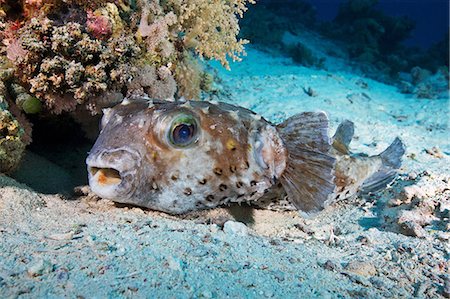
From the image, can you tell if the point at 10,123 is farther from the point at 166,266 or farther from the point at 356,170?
the point at 356,170

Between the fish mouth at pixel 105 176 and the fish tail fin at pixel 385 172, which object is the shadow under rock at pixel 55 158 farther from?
the fish tail fin at pixel 385 172

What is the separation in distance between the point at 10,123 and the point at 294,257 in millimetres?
2415

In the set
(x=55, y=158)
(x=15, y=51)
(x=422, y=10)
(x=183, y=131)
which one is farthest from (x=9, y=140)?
(x=422, y=10)

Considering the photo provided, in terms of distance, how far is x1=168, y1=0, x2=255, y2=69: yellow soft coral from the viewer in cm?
448

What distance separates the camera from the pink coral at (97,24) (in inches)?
136

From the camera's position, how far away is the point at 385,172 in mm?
4266

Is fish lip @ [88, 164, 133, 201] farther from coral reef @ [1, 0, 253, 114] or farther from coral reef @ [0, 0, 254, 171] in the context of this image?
coral reef @ [1, 0, 253, 114]

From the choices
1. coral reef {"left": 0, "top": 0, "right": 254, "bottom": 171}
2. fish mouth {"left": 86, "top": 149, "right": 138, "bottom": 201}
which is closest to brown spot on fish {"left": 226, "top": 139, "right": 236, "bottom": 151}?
fish mouth {"left": 86, "top": 149, "right": 138, "bottom": 201}

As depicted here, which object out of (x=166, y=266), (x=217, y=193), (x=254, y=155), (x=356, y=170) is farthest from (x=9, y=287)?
(x=356, y=170)

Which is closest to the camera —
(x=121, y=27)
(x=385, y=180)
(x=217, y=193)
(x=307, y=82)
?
(x=217, y=193)

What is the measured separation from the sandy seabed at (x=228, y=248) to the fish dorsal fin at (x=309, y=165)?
33cm

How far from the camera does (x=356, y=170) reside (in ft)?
13.0

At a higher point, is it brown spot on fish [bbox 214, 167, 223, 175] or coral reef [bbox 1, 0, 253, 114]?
coral reef [bbox 1, 0, 253, 114]

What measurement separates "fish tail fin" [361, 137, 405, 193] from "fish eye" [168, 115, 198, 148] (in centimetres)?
231
